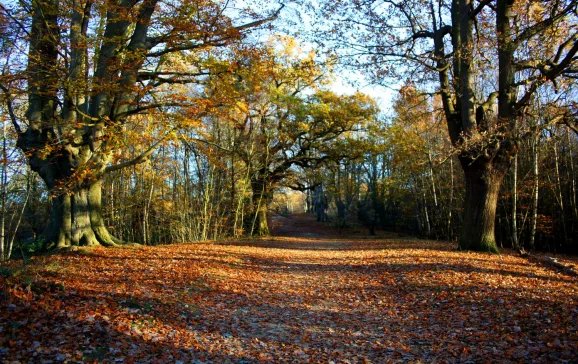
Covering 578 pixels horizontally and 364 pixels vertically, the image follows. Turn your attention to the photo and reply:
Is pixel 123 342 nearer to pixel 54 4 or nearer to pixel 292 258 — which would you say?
pixel 292 258

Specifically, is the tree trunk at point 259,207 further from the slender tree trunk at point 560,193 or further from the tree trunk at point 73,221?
the slender tree trunk at point 560,193

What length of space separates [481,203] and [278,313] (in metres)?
8.87

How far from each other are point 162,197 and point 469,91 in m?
18.3

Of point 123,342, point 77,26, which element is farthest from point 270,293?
point 77,26

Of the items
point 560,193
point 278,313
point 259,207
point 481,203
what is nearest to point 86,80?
point 278,313

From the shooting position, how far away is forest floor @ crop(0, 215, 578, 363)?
4691mm

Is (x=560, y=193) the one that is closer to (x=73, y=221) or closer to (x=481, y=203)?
(x=481, y=203)

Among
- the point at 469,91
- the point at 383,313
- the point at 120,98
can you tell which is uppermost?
the point at 469,91

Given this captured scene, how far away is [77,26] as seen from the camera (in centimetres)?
1087

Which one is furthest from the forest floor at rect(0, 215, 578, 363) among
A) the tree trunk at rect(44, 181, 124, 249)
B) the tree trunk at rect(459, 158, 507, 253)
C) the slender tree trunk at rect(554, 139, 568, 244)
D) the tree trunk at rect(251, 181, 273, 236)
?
the tree trunk at rect(251, 181, 273, 236)

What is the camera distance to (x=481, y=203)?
41.9ft

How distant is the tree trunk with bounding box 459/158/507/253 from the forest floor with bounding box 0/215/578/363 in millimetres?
2410

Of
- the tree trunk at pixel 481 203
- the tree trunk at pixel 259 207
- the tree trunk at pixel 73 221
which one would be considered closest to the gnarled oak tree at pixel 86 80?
the tree trunk at pixel 73 221

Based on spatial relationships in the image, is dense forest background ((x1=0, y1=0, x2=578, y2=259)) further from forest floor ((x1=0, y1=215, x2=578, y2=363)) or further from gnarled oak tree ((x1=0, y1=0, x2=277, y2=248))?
forest floor ((x1=0, y1=215, x2=578, y2=363))
